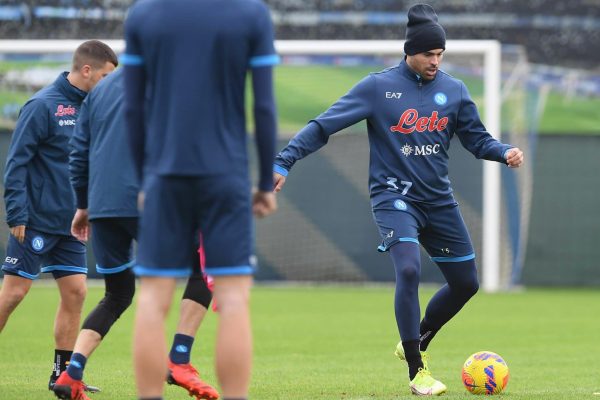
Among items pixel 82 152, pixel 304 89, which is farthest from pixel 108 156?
pixel 304 89

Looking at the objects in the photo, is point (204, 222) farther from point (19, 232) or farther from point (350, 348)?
point (350, 348)

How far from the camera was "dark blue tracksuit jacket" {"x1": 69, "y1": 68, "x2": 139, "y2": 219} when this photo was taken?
6.27 metres

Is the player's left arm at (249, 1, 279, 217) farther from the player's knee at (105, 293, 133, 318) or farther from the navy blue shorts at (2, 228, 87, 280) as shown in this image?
the navy blue shorts at (2, 228, 87, 280)

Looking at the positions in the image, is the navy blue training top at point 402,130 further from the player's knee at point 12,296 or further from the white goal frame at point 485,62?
the white goal frame at point 485,62

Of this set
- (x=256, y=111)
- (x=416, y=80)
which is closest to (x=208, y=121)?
(x=256, y=111)

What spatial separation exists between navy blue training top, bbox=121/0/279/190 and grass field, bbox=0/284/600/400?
8.41 feet

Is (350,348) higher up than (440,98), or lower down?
lower down

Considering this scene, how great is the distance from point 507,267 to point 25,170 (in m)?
12.5

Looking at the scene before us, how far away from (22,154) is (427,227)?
2.70 m

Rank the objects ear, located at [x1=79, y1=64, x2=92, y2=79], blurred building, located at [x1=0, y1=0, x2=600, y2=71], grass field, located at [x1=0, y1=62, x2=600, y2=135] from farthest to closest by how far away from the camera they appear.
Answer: blurred building, located at [x1=0, y1=0, x2=600, y2=71], grass field, located at [x1=0, y1=62, x2=600, y2=135], ear, located at [x1=79, y1=64, x2=92, y2=79]

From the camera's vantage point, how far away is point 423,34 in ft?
23.8

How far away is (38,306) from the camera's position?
14625 millimetres

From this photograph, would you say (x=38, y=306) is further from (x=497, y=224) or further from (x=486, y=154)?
(x=486, y=154)

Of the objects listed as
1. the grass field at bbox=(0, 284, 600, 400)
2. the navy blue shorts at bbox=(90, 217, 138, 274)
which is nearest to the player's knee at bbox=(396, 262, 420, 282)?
the grass field at bbox=(0, 284, 600, 400)
